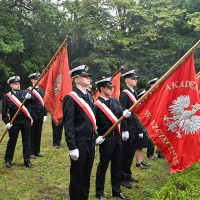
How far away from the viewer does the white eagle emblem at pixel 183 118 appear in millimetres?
3781

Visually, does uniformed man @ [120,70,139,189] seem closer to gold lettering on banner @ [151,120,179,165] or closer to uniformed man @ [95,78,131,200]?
uniformed man @ [95,78,131,200]

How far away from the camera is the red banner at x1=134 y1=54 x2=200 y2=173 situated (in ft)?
12.4

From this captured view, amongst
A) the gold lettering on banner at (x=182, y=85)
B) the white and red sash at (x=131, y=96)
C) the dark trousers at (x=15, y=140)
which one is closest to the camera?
the gold lettering on banner at (x=182, y=85)

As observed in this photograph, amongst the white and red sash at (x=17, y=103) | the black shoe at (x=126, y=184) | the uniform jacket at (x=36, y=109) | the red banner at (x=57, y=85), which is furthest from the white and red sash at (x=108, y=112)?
the uniform jacket at (x=36, y=109)

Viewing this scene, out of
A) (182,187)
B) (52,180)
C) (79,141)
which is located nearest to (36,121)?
(52,180)

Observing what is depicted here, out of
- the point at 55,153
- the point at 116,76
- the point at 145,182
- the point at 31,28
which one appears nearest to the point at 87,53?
the point at 31,28

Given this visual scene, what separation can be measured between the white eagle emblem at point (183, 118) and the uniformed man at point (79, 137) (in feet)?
4.16

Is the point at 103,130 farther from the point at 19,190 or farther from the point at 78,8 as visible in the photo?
the point at 78,8

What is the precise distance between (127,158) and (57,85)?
7.30 ft

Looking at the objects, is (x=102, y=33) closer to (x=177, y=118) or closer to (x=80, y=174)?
(x=177, y=118)

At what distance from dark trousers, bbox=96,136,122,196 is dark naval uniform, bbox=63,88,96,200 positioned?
78cm

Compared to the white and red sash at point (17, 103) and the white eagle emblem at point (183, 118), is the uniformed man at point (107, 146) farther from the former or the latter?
the white and red sash at point (17, 103)

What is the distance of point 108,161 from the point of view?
15.0 feet

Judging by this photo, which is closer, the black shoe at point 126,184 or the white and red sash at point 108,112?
the white and red sash at point 108,112
